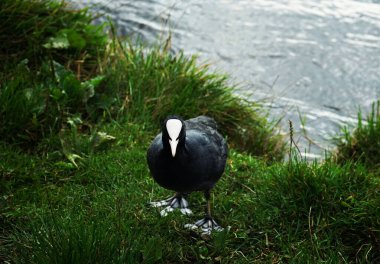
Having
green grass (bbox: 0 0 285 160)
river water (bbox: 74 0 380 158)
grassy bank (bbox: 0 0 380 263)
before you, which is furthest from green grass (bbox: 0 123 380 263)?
river water (bbox: 74 0 380 158)

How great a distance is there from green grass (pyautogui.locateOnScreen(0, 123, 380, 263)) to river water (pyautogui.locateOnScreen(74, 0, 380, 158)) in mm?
2601

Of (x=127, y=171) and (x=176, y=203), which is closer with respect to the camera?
(x=176, y=203)

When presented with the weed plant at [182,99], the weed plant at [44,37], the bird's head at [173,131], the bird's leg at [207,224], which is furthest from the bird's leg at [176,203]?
the weed plant at [44,37]

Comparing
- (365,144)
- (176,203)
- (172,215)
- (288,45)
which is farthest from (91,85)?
(288,45)

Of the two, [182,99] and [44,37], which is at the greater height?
[44,37]

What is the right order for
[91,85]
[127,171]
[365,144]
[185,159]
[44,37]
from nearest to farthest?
[185,159]
[127,171]
[91,85]
[365,144]
[44,37]

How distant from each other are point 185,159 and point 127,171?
1125mm

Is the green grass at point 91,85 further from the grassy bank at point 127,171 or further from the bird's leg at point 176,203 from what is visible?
the bird's leg at point 176,203

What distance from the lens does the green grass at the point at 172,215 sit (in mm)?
3273

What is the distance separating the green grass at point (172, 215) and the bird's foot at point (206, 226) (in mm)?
51

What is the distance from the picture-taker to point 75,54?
19.8 ft

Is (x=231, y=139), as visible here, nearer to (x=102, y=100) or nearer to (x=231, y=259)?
(x=102, y=100)

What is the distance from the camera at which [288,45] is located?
8.30 metres

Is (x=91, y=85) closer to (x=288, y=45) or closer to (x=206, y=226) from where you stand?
(x=206, y=226)
